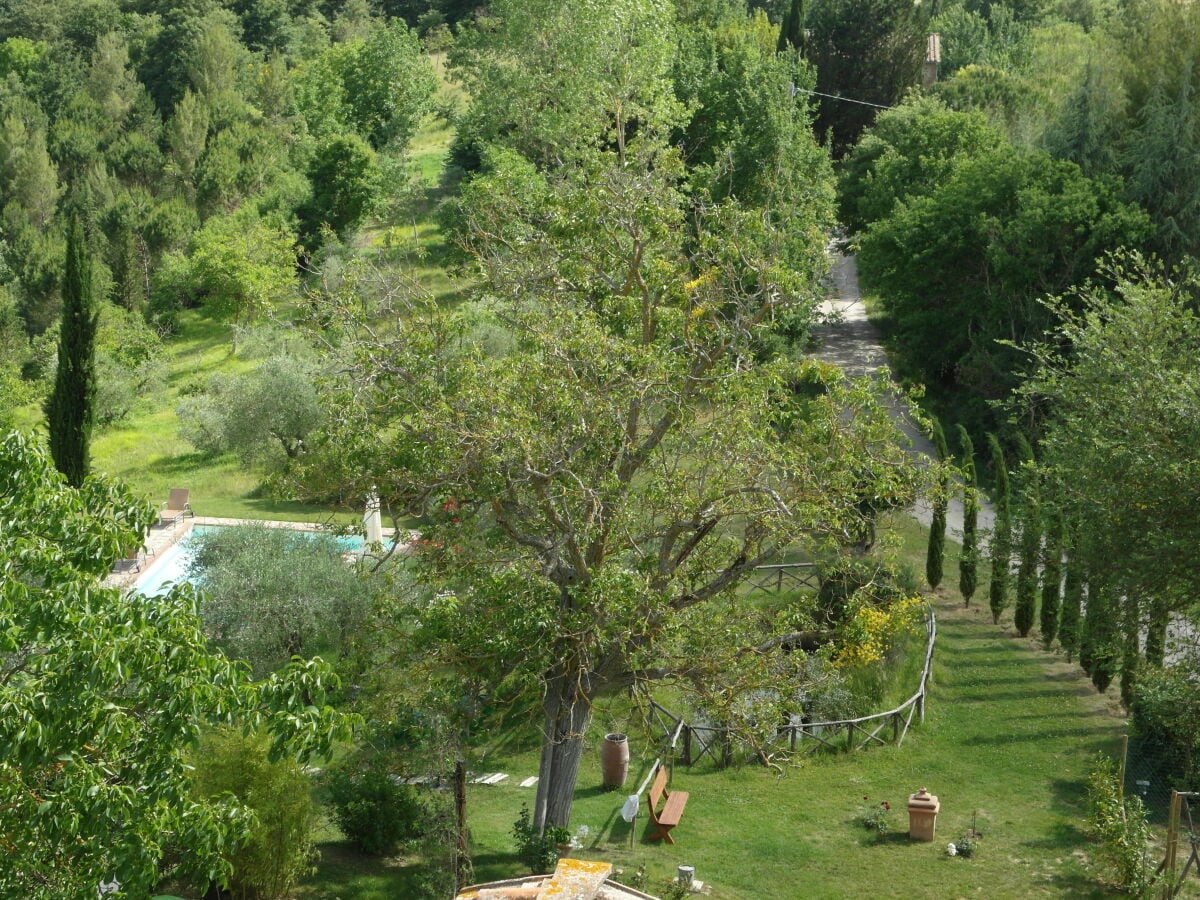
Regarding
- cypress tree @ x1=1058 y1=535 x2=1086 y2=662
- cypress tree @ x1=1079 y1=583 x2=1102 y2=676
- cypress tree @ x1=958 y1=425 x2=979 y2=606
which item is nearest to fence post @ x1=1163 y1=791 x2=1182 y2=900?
cypress tree @ x1=1079 y1=583 x2=1102 y2=676

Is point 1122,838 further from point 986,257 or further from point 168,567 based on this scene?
point 986,257

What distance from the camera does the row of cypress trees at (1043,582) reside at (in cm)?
1809

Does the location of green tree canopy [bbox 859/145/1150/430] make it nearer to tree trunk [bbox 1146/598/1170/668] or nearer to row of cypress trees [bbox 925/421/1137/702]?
row of cypress trees [bbox 925/421/1137/702]

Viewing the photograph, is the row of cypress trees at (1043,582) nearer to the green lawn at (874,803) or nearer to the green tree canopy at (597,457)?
the green lawn at (874,803)

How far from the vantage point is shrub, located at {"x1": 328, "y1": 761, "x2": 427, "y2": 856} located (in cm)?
1562

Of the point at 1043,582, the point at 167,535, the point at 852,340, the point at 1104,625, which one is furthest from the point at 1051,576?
the point at 852,340

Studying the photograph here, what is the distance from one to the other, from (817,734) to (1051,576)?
4.83 metres

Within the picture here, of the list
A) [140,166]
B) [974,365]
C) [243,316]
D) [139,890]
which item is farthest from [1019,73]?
[139,890]

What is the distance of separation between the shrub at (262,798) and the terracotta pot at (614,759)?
5.33 m

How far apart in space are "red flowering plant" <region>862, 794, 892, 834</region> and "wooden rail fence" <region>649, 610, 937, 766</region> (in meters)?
1.36

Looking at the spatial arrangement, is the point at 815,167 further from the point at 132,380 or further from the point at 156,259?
the point at 156,259

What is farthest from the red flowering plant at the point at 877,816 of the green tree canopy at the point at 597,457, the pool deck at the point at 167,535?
the pool deck at the point at 167,535

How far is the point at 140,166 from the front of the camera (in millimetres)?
67938

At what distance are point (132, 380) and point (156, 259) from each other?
54.4 ft
